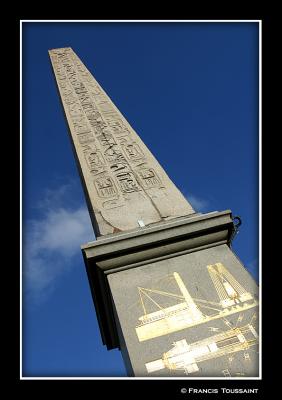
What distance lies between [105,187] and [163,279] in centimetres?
199

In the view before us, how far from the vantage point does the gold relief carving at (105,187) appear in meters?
5.88

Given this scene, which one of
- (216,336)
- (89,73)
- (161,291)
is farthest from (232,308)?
(89,73)

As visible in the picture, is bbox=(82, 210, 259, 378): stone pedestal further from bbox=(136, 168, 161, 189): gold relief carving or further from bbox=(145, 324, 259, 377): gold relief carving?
bbox=(136, 168, 161, 189): gold relief carving

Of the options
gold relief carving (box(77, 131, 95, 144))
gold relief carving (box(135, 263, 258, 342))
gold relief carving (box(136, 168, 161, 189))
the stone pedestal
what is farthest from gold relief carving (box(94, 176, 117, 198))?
gold relief carving (box(135, 263, 258, 342))

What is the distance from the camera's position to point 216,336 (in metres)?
3.72

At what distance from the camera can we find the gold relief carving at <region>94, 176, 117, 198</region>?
A: 19.3 feet

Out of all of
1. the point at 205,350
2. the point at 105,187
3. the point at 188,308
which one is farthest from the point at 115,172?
the point at 205,350

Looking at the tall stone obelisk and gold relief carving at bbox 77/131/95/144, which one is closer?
the tall stone obelisk

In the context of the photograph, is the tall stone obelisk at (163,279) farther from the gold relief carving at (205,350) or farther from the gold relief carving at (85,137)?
the gold relief carving at (85,137)

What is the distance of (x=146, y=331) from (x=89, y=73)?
783 cm

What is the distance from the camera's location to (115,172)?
6324mm

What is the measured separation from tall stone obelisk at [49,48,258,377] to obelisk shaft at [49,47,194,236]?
14 mm

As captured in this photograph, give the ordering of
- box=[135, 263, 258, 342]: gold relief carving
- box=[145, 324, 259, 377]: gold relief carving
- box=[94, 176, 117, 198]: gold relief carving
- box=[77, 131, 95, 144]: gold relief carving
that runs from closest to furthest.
A: box=[145, 324, 259, 377]: gold relief carving
box=[135, 263, 258, 342]: gold relief carving
box=[94, 176, 117, 198]: gold relief carving
box=[77, 131, 95, 144]: gold relief carving
